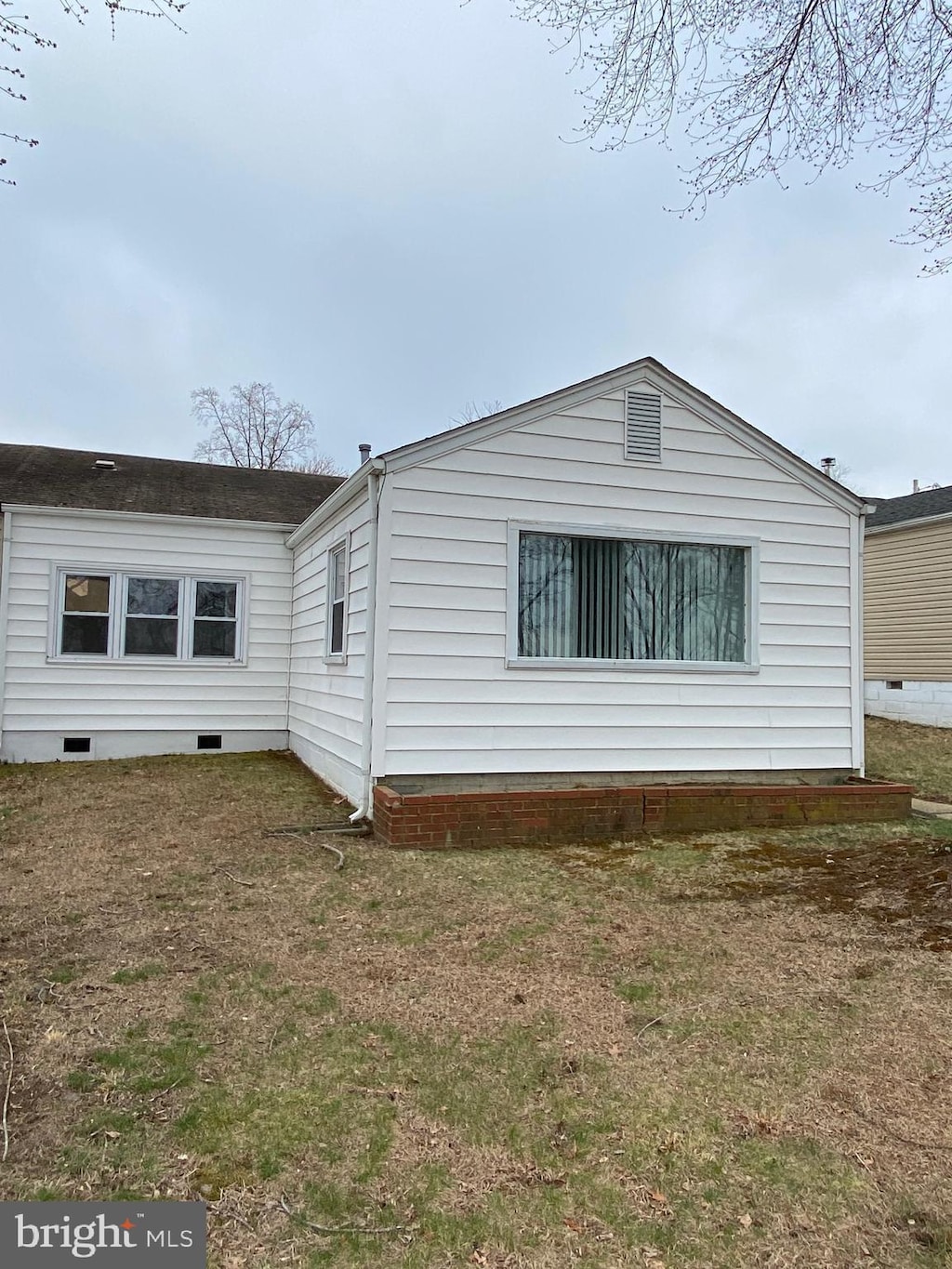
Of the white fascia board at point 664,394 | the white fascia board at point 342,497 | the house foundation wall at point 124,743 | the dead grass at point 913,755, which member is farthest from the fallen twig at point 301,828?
the dead grass at point 913,755

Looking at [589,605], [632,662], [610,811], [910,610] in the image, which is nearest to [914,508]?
[910,610]

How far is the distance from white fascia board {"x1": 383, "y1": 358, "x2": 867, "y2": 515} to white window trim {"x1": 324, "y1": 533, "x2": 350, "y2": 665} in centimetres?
144

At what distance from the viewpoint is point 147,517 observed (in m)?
10.1

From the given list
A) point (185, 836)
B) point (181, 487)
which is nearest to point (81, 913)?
point (185, 836)

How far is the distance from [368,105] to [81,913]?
7289 millimetres

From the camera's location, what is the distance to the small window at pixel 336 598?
7.84 metres

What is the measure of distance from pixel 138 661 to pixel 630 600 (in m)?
6.65

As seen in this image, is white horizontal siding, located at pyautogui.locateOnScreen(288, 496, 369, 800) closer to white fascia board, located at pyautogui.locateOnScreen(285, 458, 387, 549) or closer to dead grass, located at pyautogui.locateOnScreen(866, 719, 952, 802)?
white fascia board, located at pyautogui.locateOnScreen(285, 458, 387, 549)

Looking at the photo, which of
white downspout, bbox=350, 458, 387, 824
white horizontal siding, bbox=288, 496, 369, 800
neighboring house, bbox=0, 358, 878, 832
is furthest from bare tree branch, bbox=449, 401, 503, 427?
white downspout, bbox=350, 458, 387, 824

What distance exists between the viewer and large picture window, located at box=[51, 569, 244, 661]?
993cm

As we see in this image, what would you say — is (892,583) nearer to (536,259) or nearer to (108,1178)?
(536,259)

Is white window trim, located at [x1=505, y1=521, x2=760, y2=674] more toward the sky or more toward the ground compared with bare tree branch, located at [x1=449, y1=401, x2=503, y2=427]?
more toward the ground

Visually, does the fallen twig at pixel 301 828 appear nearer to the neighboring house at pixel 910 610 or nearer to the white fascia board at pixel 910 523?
the neighboring house at pixel 910 610

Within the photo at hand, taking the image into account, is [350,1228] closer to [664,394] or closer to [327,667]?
[327,667]
